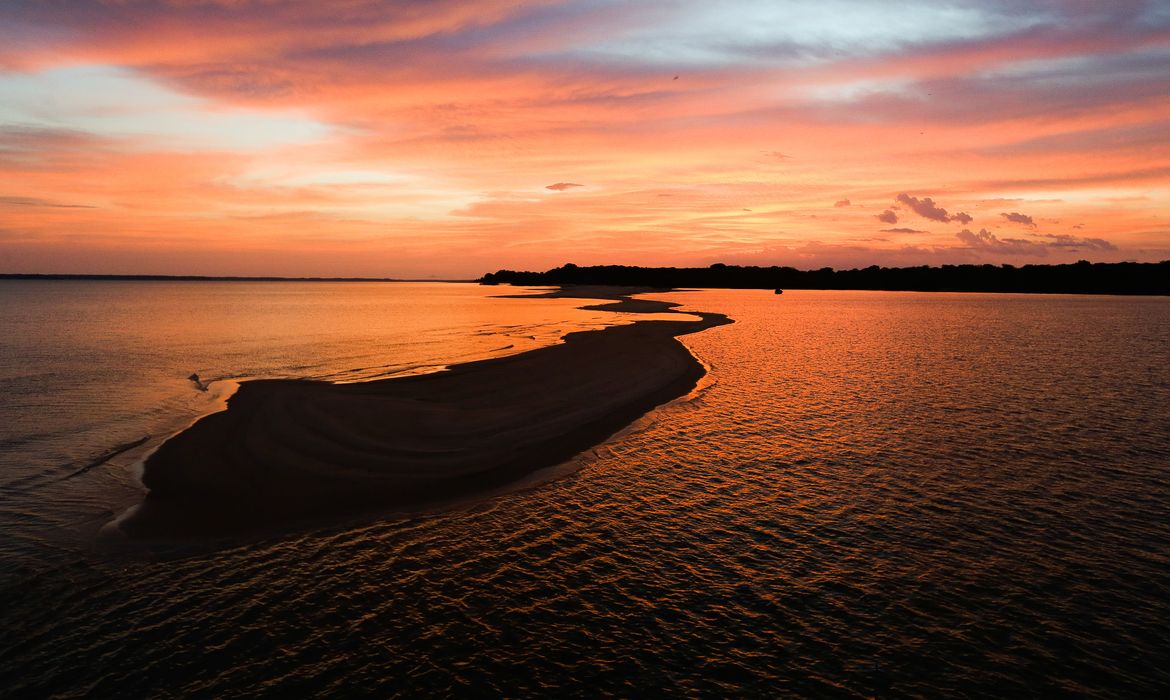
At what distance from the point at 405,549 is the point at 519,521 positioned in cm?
301

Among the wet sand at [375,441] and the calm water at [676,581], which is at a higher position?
the wet sand at [375,441]

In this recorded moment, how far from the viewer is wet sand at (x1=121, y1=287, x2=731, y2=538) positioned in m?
16.5

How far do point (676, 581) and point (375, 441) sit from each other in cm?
1370

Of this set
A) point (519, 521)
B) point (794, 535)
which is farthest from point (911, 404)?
point (519, 521)

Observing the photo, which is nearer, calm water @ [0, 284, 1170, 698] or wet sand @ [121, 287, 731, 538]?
calm water @ [0, 284, 1170, 698]

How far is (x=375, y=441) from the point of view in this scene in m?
22.1

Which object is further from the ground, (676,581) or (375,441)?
(375,441)

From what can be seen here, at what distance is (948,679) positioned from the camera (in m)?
9.38

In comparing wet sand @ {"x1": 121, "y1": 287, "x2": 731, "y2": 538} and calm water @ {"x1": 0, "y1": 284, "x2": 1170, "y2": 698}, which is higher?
wet sand @ {"x1": 121, "y1": 287, "x2": 731, "y2": 538}

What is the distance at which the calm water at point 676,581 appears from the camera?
9.48 m

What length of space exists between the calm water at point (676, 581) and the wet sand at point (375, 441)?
5.15 ft

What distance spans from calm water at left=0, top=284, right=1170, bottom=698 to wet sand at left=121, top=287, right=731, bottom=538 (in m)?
1.57

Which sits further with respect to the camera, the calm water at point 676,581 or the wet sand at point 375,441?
the wet sand at point 375,441

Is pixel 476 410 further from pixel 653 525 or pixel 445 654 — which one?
pixel 445 654
